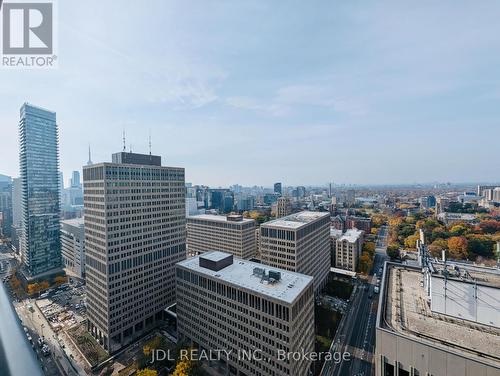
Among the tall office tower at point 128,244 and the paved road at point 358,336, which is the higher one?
the tall office tower at point 128,244

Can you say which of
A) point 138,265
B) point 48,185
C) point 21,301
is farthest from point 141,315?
point 48,185

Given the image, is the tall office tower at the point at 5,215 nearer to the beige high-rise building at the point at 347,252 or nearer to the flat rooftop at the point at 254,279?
the flat rooftop at the point at 254,279

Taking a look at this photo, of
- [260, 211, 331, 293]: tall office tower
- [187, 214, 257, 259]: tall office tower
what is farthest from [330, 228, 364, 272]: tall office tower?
[187, 214, 257, 259]: tall office tower

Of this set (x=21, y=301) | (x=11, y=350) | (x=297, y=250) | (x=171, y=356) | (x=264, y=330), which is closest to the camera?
(x=11, y=350)

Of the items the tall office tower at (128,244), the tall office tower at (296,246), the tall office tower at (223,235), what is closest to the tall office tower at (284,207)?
the tall office tower at (223,235)

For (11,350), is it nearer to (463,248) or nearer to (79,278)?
(79,278)
